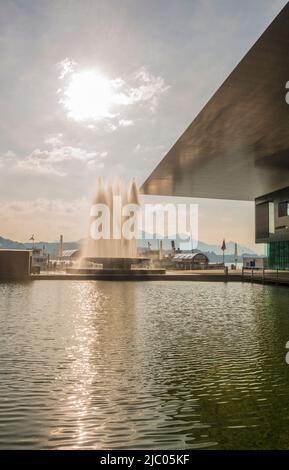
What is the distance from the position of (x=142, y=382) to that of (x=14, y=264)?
92.4 ft

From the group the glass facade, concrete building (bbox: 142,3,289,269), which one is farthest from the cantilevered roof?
the glass facade

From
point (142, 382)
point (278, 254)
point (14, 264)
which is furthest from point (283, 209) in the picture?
point (142, 382)

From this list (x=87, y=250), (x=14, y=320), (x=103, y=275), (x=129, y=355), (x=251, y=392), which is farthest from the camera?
(x=87, y=250)

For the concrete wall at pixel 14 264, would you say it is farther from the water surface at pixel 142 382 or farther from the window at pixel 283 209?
the window at pixel 283 209

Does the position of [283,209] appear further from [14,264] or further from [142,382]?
[142,382]

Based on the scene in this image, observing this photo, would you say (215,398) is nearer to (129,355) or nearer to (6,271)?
(129,355)

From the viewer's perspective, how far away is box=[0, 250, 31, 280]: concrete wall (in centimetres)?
3281

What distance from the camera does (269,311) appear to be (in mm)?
15602

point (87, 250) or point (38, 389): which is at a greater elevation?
point (87, 250)

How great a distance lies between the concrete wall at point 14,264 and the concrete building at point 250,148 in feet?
42.0

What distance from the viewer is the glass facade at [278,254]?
1880 inches

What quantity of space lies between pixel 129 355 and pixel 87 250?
104 ft

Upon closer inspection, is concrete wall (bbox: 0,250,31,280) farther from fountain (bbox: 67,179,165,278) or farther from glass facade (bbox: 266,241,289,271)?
glass facade (bbox: 266,241,289,271)
